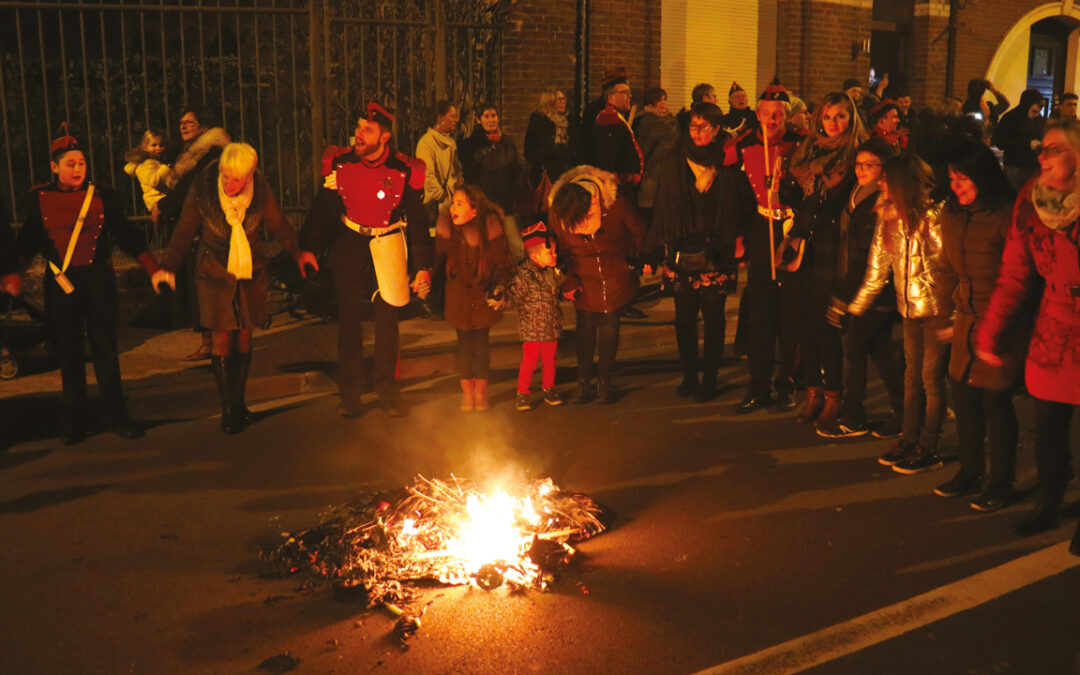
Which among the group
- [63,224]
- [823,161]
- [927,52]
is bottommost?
[63,224]

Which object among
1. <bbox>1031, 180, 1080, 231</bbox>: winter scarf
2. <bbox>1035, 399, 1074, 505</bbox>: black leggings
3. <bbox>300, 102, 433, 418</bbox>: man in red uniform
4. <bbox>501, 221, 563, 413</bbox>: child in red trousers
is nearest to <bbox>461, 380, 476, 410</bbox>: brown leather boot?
<bbox>501, 221, 563, 413</bbox>: child in red trousers

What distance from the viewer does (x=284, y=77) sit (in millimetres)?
13789

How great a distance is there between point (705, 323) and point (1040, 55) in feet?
61.4

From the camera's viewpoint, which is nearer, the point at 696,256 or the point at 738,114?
the point at 696,256

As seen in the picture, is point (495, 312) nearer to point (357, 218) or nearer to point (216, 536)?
point (357, 218)

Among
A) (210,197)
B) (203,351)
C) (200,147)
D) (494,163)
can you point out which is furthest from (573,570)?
(494,163)

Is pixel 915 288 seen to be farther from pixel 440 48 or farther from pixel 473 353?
pixel 440 48

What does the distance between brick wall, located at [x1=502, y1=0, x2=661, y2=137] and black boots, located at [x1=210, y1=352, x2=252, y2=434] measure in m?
7.57

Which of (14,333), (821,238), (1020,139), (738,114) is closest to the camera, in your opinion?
(821,238)

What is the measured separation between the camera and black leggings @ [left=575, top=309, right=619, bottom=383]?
8.34m

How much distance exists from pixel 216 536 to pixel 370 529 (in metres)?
0.93

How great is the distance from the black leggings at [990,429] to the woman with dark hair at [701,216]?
2.30 m

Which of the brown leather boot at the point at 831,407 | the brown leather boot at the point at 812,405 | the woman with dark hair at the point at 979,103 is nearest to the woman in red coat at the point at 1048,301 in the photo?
the brown leather boot at the point at 831,407

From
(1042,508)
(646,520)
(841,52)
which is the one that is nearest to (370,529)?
(646,520)
